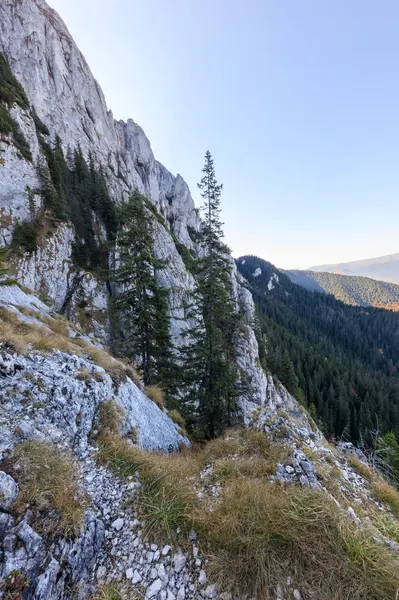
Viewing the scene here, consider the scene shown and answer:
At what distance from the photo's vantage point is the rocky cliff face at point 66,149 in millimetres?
23288

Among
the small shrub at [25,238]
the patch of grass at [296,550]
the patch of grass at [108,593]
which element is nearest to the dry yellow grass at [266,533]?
the patch of grass at [296,550]

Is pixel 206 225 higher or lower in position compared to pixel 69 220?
lower

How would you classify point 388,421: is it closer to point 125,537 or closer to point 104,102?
point 125,537

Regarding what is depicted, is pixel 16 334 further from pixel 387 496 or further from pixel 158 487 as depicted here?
pixel 387 496

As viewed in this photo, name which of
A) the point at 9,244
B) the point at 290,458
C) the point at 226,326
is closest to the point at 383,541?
the point at 290,458

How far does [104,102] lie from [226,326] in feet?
234

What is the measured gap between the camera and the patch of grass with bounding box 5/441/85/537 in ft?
11.2

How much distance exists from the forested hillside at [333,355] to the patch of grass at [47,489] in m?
23.7

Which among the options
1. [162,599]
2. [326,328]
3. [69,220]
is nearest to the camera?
[162,599]

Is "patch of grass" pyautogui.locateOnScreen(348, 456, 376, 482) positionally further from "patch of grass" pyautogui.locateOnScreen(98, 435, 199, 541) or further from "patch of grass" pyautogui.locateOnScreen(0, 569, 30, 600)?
"patch of grass" pyautogui.locateOnScreen(0, 569, 30, 600)

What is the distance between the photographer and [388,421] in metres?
59.3

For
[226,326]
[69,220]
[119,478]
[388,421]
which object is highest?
[69,220]

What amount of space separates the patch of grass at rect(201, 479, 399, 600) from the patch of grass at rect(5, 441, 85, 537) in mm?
2138

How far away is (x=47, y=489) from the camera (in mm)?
3727
